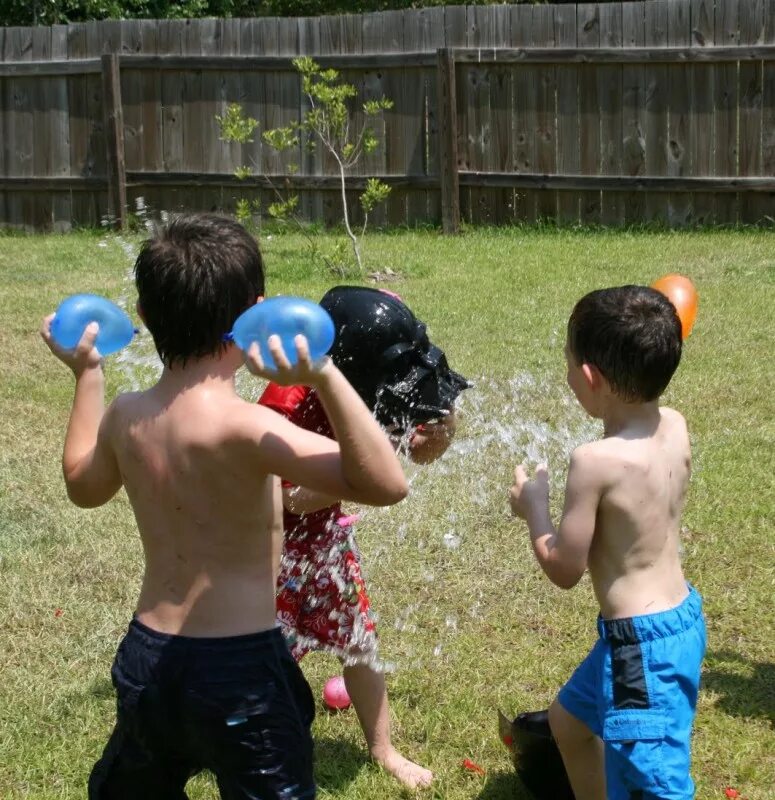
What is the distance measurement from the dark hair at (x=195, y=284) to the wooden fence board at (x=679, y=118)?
902 cm

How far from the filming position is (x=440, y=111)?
10.8m

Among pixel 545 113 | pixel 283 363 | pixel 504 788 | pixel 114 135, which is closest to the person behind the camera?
pixel 283 363

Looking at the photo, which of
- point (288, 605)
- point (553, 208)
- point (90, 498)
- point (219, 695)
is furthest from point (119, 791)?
point (553, 208)

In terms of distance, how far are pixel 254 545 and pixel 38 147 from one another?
1088 centimetres

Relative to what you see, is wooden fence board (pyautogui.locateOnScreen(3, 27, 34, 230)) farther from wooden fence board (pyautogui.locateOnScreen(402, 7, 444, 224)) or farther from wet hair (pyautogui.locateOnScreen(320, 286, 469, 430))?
wet hair (pyautogui.locateOnScreen(320, 286, 469, 430))

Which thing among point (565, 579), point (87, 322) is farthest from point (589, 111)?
point (87, 322)

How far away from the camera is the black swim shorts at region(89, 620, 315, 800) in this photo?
6.69 ft

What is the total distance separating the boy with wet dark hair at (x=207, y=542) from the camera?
2.02 meters

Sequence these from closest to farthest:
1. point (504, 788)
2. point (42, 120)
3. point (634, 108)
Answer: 1. point (504, 788)
2. point (634, 108)
3. point (42, 120)

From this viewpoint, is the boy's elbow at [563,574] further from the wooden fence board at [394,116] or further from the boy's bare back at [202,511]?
the wooden fence board at [394,116]

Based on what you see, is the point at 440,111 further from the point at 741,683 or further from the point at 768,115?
the point at 741,683

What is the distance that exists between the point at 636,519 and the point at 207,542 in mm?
828

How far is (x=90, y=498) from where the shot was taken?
2264 mm

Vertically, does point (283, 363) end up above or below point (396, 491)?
above
